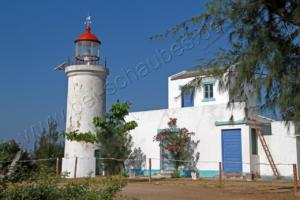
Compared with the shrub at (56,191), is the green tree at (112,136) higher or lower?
higher

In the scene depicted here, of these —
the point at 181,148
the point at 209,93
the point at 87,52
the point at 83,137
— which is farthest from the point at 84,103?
the point at 209,93

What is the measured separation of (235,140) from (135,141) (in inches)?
225

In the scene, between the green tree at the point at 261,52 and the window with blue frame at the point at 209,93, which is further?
the window with blue frame at the point at 209,93

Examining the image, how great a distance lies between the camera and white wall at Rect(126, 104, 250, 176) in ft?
66.4

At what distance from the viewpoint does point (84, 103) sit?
21.6 meters

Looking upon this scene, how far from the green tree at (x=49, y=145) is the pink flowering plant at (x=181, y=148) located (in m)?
6.66

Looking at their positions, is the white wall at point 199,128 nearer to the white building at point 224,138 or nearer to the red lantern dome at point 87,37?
the white building at point 224,138

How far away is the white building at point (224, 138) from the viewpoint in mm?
19438

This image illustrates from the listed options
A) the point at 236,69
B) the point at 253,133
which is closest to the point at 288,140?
the point at 253,133

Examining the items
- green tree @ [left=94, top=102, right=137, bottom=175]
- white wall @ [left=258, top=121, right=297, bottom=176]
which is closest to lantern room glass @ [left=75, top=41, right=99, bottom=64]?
green tree @ [left=94, top=102, right=137, bottom=175]

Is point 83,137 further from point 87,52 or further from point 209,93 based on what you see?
point 209,93

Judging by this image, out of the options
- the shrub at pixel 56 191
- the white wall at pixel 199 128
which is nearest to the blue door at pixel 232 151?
the white wall at pixel 199 128

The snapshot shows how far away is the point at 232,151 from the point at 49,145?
12.0 metres

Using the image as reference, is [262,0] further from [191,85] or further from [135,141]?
[135,141]
